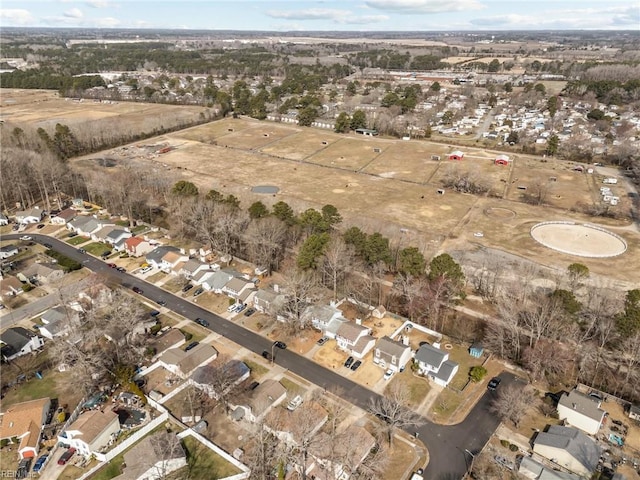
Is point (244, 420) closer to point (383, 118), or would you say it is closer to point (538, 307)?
point (538, 307)

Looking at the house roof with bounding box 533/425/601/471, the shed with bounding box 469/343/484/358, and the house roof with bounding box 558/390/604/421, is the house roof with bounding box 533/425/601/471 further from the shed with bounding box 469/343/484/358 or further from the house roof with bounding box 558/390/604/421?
the shed with bounding box 469/343/484/358

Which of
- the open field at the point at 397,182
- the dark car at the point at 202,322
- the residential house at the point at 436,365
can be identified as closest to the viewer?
the residential house at the point at 436,365

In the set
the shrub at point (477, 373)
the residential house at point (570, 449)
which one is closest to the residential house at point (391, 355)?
the shrub at point (477, 373)

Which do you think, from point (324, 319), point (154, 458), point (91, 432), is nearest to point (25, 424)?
point (91, 432)

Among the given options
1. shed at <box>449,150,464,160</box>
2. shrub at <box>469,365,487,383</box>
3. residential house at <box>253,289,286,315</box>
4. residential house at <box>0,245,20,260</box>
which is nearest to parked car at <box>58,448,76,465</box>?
residential house at <box>253,289,286,315</box>

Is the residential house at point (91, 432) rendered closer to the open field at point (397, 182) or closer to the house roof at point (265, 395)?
the house roof at point (265, 395)

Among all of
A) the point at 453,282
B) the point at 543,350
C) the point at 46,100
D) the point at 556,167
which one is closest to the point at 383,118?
the point at 556,167
